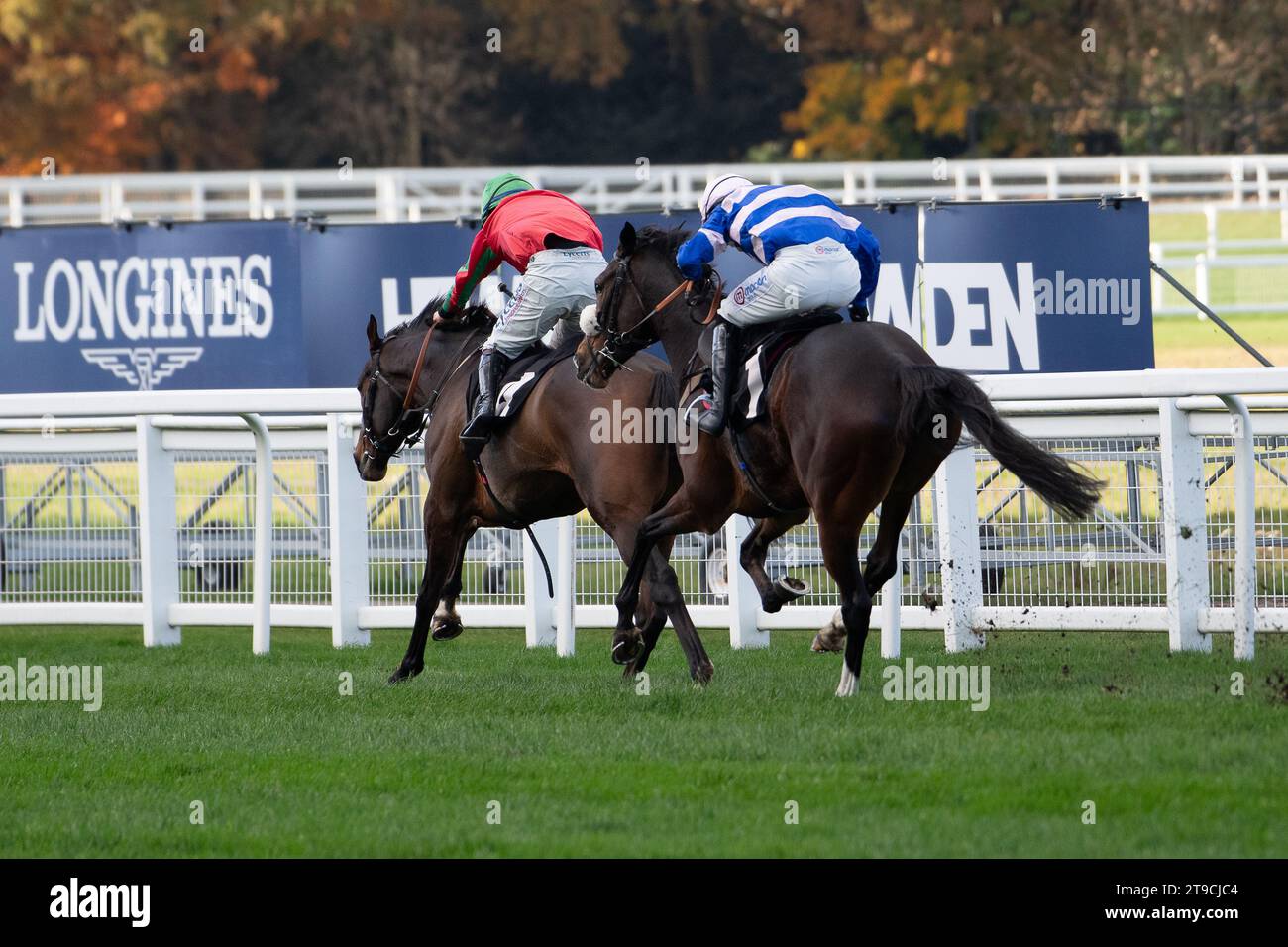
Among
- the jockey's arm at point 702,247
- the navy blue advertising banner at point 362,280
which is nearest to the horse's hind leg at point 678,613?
the jockey's arm at point 702,247

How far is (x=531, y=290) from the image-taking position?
8.70 metres

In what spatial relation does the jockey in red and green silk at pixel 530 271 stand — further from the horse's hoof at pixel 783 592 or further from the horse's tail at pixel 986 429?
the horse's tail at pixel 986 429

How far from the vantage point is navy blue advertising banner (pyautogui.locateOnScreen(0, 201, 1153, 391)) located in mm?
11328

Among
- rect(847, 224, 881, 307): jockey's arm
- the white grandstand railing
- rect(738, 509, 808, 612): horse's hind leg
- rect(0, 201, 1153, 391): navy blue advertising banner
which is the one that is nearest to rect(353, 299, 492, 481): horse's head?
rect(738, 509, 808, 612): horse's hind leg

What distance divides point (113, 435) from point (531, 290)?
297cm

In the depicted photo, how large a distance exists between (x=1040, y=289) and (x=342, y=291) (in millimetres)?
4075

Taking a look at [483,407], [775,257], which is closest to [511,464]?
[483,407]

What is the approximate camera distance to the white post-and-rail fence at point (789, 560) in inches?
333

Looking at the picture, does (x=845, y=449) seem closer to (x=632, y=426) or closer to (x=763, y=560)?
(x=632, y=426)

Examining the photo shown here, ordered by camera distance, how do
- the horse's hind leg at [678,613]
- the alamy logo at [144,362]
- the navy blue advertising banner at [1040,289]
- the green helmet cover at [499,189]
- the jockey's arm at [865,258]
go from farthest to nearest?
the alamy logo at [144,362] < the navy blue advertising banner at [1040,289] < the green helmet cover at [499,189] < the horse's hind leg at [678,613] < the jockey's arm at [865,258]

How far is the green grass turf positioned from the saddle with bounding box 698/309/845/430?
103 centimetres

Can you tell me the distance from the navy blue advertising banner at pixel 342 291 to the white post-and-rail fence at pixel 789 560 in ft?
5.66

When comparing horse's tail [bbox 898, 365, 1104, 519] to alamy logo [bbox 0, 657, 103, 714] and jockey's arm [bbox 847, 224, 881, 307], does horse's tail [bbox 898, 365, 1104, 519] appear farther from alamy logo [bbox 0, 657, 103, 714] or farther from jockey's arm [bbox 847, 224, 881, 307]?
alamy logo [bbox 0, 657, 103, 714]
